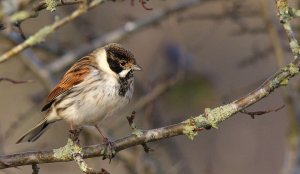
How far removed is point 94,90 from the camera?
5.59m

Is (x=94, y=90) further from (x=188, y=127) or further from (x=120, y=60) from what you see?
(x=188, y=127)

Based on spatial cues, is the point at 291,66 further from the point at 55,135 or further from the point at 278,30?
the point at 55,135

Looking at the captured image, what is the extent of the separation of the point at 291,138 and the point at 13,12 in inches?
142

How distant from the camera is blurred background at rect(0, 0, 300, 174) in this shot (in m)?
6.57

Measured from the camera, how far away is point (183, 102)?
7480 millimetres

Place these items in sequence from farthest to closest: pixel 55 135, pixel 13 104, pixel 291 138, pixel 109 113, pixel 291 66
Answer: pixel 13 104 < pixel 55 135 < pixel 291 138 < pixel 109 113 < pixel 291 66

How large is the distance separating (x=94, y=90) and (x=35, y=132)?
2.10 feet

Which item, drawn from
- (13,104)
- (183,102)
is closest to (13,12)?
(183,102)

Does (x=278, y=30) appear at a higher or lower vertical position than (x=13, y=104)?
higher

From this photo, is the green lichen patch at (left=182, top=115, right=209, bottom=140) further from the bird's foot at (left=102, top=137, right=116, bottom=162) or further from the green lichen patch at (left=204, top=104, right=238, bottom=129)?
the bird's foot at (left=102, top=137, right=116, bottom=162)

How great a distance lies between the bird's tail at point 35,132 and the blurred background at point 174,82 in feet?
0.46

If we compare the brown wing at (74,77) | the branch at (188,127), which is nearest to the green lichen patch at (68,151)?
the branch at (188,127)

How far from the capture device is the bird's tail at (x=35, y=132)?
5728 millimetres

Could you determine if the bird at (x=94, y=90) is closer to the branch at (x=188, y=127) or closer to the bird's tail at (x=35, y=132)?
the bird's tail at (x=35, y=132)
